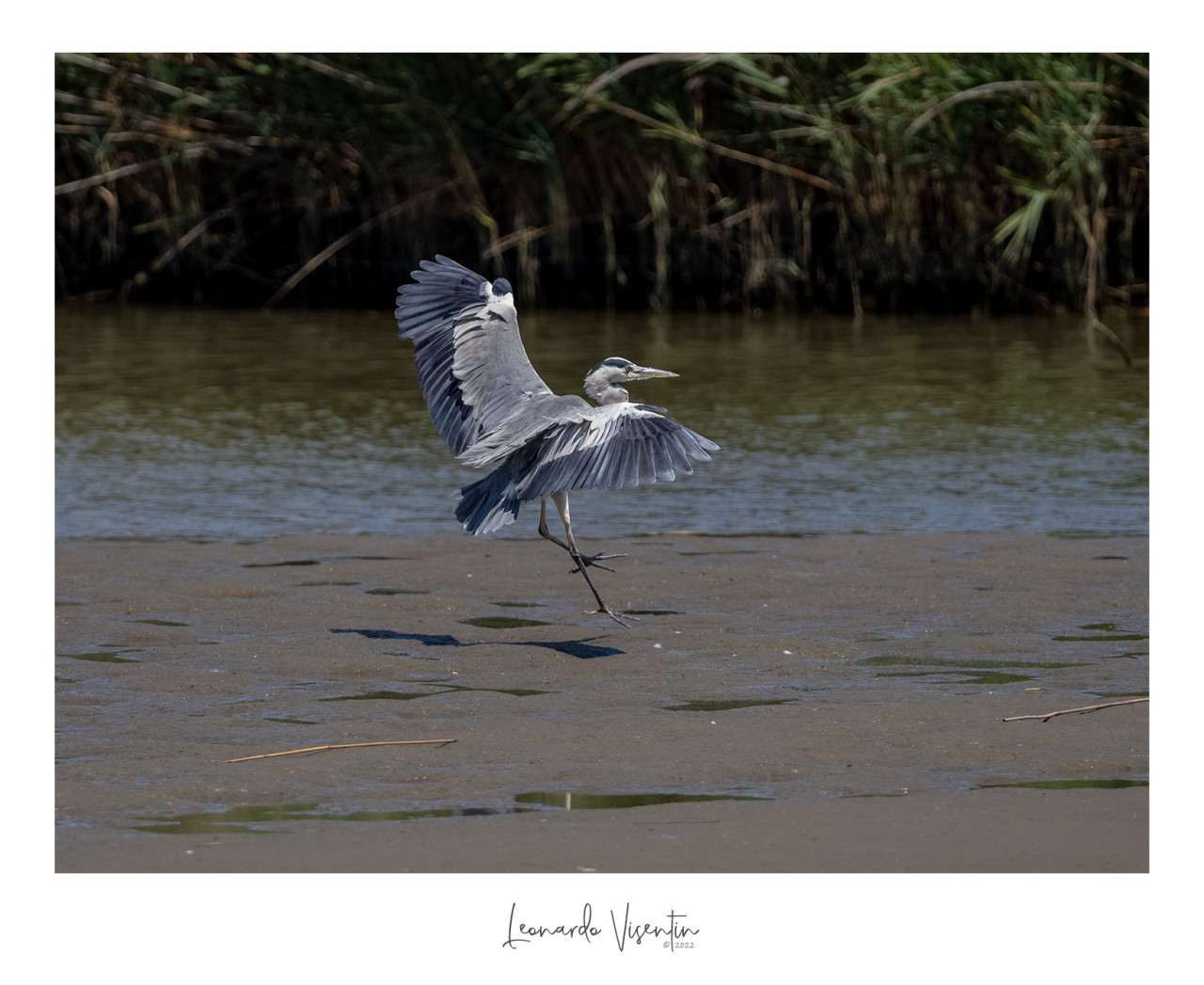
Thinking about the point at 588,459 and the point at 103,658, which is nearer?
the point at 588,459

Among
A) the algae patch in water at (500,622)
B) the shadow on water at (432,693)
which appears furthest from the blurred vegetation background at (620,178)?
the shadow on water at (432,693)

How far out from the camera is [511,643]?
6.44m

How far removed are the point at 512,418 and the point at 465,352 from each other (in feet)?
1.86

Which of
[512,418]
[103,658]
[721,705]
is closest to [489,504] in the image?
[512,418]

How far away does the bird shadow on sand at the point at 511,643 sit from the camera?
630 centimetres

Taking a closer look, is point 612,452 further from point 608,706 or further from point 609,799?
point 609,799

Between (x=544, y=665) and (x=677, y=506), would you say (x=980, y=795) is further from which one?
(x=677, y=506)

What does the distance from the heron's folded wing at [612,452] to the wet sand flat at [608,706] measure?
655 millimetres

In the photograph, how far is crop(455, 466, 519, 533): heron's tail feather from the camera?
20.7 ft

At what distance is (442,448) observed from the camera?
35.7ft

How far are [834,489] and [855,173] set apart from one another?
6923 millimetres

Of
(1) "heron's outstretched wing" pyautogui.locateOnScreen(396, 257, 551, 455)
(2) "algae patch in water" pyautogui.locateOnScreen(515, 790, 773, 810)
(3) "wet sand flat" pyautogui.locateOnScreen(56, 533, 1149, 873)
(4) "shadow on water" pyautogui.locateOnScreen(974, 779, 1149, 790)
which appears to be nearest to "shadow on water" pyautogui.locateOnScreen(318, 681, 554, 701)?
(3) "wet sand flat" pyautogui.locateOnScreen(56, 533, 1149, 873)

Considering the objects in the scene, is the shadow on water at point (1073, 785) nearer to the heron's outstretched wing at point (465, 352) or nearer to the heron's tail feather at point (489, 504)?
the heron's tail feather at point (489, 504)

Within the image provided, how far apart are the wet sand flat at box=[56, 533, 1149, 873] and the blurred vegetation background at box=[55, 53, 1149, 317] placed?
757 cm
